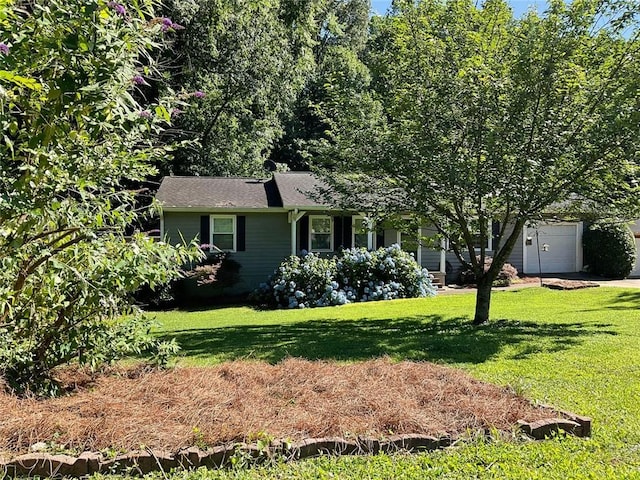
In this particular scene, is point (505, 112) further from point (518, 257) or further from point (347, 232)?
point (518, 257)

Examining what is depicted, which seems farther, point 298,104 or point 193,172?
point 298,104

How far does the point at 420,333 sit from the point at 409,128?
11.8 ft

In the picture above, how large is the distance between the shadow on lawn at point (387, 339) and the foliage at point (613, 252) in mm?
11081

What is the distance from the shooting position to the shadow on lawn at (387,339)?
7.60m

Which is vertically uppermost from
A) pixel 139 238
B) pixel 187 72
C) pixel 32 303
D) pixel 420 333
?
pixel 187 72

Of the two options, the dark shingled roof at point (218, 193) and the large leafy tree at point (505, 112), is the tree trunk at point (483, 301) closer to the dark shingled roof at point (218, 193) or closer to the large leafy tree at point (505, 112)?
the large leafy tree at point (505, 112)

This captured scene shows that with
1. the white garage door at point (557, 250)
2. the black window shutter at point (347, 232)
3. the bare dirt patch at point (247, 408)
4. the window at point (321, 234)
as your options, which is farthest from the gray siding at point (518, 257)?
the bare dirt patch at point (247, 408)

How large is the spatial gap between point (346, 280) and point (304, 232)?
2.96 m

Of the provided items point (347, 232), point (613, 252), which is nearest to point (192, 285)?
point (347, 232)

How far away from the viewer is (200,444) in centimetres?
376

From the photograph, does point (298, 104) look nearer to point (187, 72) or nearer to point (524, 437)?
point (187, 72)

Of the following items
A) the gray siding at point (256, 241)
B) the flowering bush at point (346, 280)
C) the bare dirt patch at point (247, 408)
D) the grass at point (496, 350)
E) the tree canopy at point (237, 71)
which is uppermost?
the tree canopy at point (237, 71)

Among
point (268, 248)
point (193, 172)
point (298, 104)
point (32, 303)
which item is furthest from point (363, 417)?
point (298, 104)

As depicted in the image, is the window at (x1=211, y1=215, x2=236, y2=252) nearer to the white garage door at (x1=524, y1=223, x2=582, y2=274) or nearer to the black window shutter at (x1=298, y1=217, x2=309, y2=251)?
the black window shutter at (x1=298, y1=217, x2=309, y2=251)
